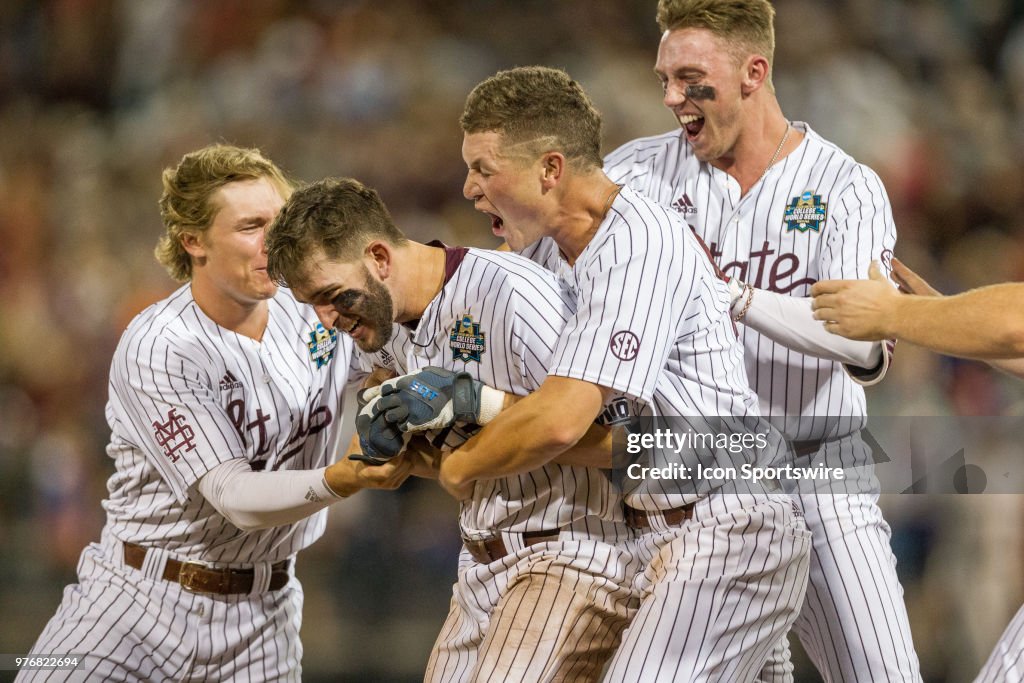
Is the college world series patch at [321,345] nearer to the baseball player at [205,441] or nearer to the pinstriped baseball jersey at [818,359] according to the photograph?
the baseball player at [205,441]

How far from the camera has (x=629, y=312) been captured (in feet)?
7.74

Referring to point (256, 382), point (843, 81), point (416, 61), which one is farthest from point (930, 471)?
point (416, 61)

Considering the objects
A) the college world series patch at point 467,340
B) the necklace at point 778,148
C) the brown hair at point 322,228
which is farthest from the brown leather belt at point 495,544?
the necklace at point 778,148

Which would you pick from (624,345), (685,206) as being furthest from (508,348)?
(685,206)

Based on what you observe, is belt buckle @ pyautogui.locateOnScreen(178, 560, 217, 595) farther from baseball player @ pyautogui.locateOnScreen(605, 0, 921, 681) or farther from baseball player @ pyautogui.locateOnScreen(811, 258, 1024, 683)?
baseball player @ pyautogui.locateOnScreen(811, 258, 1024, 683)

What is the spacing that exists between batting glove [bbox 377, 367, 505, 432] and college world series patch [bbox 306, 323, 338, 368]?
0.93 m

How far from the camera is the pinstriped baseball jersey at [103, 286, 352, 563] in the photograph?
3133 mm

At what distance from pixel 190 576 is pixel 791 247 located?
199 centimetres

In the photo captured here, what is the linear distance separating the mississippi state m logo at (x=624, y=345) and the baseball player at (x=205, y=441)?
1.24 metres

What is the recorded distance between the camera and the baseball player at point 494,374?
2539mm

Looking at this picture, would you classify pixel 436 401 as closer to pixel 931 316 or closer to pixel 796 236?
pixel 931 316

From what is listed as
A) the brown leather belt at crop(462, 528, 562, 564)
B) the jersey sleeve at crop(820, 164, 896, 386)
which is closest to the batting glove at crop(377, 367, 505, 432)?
the brown leather belt at crop(462, 528, 562, 564)

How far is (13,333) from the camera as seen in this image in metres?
6.97

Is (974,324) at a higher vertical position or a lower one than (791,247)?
lower
